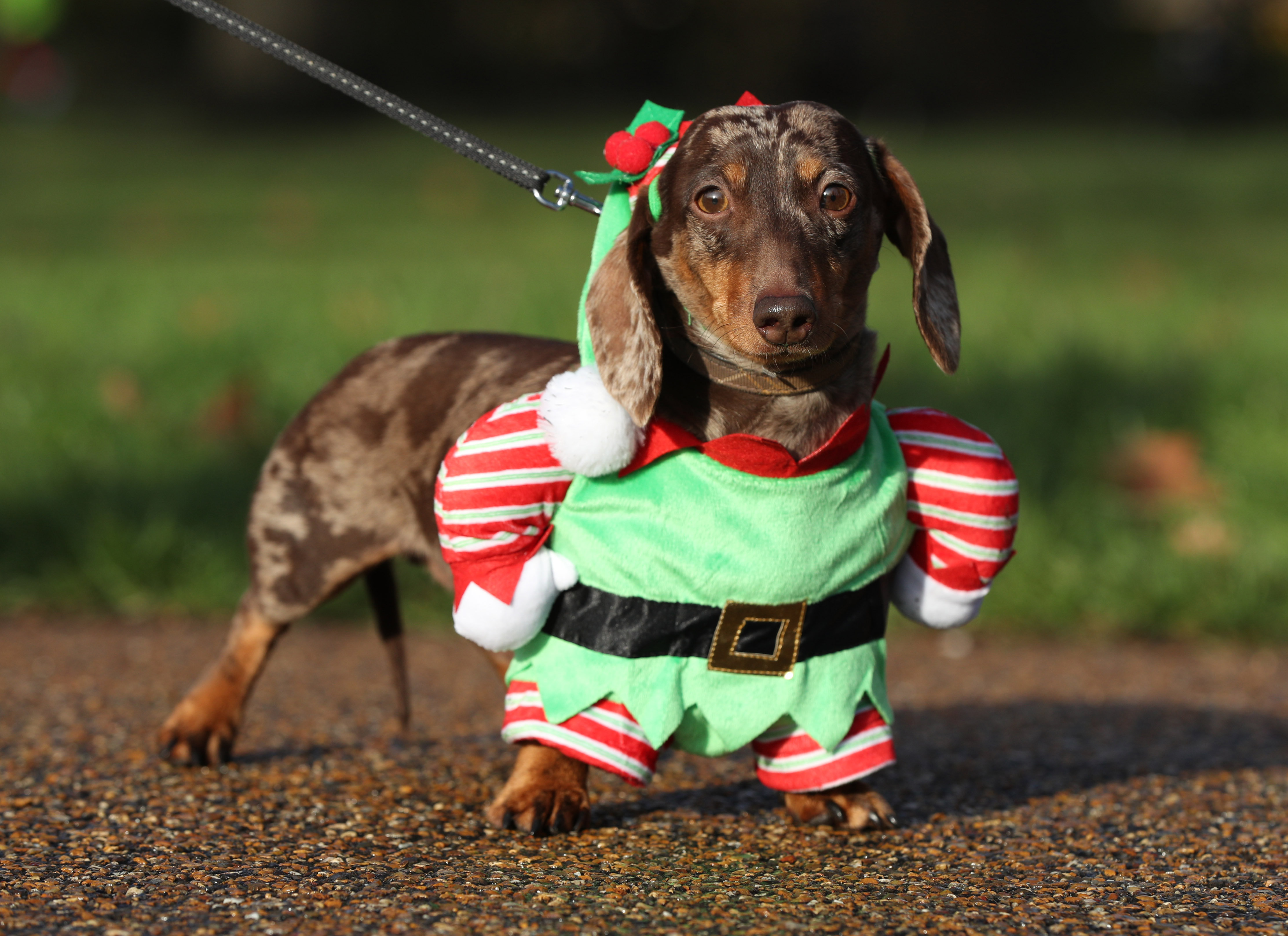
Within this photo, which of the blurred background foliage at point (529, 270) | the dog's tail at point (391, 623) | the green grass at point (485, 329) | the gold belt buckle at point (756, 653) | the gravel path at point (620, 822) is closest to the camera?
the gravel path at point (620, 822)

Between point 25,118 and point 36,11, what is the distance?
2.57 metres

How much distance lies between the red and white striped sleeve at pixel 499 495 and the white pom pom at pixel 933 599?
0.68 m

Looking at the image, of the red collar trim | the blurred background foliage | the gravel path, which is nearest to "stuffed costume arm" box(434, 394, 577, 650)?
the red collar trim

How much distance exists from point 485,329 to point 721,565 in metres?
3.71

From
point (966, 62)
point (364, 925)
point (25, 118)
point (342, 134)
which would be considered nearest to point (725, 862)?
point (364, 925)

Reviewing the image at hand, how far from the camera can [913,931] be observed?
2.25m

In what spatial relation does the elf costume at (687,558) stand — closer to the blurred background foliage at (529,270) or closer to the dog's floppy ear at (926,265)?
the dog's floppy ear at (926,265)

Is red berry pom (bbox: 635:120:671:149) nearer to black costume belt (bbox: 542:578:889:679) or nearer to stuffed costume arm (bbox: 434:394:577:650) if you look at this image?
stuffed costume arm (bbox: 434:394:577:650)

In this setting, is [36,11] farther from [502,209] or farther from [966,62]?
[966,62]

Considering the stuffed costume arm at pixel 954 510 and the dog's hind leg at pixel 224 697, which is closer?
the stuffed costume arm at pixel 954 510

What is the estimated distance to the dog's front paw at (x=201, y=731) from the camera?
3.17 metres

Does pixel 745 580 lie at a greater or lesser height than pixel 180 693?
greater

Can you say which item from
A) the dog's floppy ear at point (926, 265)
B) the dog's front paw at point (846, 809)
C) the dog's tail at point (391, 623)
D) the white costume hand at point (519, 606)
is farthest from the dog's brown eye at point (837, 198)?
the dog's tail at point (391, 623)

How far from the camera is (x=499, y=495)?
2.62m
